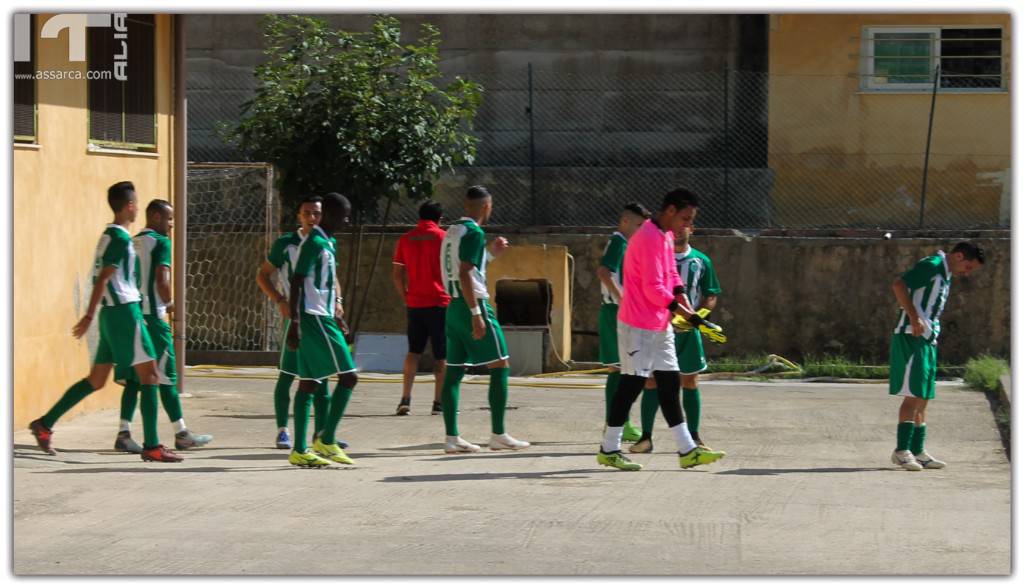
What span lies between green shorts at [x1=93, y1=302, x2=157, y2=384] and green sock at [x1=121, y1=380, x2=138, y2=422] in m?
0.32

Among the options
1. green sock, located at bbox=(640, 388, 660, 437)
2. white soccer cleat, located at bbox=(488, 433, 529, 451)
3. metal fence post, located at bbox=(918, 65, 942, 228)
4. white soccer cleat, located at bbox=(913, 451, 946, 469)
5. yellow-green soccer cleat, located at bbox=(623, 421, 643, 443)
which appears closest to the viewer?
white soccer cleat, located at bbox=(913, 451, 946, 469)

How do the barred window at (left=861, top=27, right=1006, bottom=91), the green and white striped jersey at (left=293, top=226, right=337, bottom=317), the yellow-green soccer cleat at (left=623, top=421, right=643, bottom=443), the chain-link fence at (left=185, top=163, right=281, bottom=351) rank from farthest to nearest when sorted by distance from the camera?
the barred window at (left=861, top=27, right=1006, bottom=91)
the chain-link fence at (left=185, top=163, right=281, bottom=351)
the yellow-green soccer cleat at (left=623, top=421, right=643, bottom=443)
the green and white striped jersey at (left=293, top=226, right=337, bottom=317)

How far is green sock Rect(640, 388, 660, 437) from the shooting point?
10.4 metres

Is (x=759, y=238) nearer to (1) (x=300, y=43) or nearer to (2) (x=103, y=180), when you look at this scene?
(1) (x=300, y=43)

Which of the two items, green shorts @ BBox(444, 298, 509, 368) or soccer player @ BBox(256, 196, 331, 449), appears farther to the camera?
green shorts @ BBox(444, 298, 509, 368)

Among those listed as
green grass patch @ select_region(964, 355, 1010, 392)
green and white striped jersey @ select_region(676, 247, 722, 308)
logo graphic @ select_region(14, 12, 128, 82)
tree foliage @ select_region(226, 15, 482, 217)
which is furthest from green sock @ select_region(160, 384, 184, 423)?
green grass patch @ select_region(964, 355, 1010, 392)

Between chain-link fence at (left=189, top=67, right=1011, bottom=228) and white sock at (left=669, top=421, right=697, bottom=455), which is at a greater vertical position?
chain-link fence at (left=189, top=67, right=1011, bottom=228)

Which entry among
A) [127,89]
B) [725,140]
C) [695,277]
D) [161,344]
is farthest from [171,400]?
[725,140]

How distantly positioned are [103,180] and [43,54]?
119cm

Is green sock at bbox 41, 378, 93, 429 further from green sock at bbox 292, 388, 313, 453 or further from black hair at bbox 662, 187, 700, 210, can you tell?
black hair at bbox 662, 187, 700, 210

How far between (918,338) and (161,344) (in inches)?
185

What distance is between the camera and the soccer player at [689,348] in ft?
34.0

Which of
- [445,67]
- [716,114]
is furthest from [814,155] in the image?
[445,67]

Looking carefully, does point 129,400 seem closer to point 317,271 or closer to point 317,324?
point 317,324
